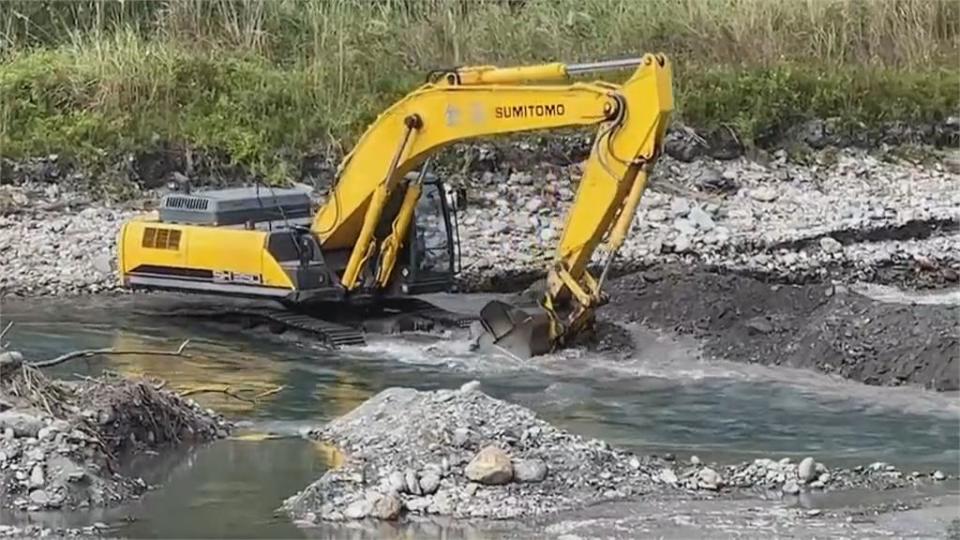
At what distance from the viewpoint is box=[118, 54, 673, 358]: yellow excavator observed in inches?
516

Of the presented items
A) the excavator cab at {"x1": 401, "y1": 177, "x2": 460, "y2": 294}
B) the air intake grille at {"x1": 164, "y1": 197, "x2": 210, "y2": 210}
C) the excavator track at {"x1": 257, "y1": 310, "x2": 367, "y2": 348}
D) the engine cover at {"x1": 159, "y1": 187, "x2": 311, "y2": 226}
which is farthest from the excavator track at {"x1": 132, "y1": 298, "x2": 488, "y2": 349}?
the air intake grille at {"x1": 164, "y1": 197, "x2": 210, "y2": 210}

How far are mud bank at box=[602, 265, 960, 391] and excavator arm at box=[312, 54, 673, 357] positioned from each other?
1031mm

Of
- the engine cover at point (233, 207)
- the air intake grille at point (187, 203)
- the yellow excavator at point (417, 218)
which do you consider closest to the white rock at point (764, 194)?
the yellow excavator at point (417, 218)

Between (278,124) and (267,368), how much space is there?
6.29 m

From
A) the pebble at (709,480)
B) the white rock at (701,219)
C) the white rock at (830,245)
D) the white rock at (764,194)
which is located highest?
the white rock at (764,194)

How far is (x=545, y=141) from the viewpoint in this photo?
1931 cm

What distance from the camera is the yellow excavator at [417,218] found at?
13.1 m

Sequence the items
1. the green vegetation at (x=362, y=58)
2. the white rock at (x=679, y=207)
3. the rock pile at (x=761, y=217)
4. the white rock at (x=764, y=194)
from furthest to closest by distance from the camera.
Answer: the green vegetation at (x=362, y=58) → the white rock at (x=764, y=194) → the white rock at (x=679, y=207) → the rock pile at (x=761, y=217)

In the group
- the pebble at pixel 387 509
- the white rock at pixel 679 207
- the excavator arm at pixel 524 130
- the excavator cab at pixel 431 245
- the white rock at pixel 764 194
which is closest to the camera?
the pebble at pixel 387 509

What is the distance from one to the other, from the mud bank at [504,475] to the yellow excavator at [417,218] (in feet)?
10.7

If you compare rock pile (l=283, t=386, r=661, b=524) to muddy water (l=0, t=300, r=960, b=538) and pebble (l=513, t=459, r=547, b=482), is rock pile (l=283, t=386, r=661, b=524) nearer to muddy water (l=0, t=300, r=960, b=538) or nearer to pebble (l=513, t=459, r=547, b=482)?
pebble (l=513, t=459, r=547, b=482)

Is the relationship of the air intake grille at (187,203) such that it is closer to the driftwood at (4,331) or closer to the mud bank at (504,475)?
the driftwood at (4,331)

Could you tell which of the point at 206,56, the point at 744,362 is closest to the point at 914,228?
the point at 744,362

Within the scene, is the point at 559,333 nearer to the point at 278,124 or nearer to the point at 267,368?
the point at 267,368
